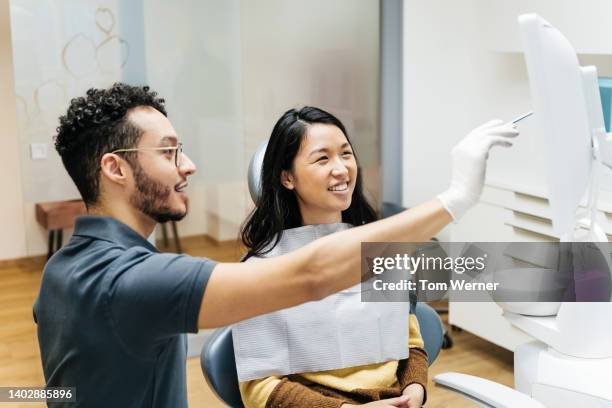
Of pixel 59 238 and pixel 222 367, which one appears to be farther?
pixel 59 238

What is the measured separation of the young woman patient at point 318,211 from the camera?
5.42 ft

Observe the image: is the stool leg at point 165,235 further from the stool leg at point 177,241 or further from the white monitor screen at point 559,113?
the white monitor screen at point 559,113

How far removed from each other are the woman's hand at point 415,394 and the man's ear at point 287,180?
516 mm

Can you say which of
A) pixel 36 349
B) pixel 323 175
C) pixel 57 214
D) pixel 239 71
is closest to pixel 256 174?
pixel 323 175

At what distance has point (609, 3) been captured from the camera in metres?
2.62

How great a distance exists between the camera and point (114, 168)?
141 centimetres

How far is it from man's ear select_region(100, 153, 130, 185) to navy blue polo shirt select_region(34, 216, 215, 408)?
7 centimetres

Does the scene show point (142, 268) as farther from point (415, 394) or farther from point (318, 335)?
point (415, 394)

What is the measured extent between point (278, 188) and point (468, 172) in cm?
68

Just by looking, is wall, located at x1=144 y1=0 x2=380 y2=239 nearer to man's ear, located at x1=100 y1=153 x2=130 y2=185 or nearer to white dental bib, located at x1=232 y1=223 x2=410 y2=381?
white dental bib, located at x1=232 y1=223 x2=410 y2=381

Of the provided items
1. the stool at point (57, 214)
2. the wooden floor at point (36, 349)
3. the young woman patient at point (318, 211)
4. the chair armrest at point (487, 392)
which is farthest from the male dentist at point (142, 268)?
the stool at point (57, 214)

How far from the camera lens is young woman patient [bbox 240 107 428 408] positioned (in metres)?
1.65

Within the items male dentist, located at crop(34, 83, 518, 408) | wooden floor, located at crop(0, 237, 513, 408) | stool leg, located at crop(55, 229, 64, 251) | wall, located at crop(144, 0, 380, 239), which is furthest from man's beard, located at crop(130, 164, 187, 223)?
stool leg, located at crop(55, 229, 64, 251)

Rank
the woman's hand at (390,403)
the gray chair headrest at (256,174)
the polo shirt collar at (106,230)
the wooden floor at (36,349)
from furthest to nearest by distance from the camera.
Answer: the wooden floor at (36,349), the gray chair headrest at (256,174), the woman's hand at (390,403), the polo shirt collar at (106,230)
